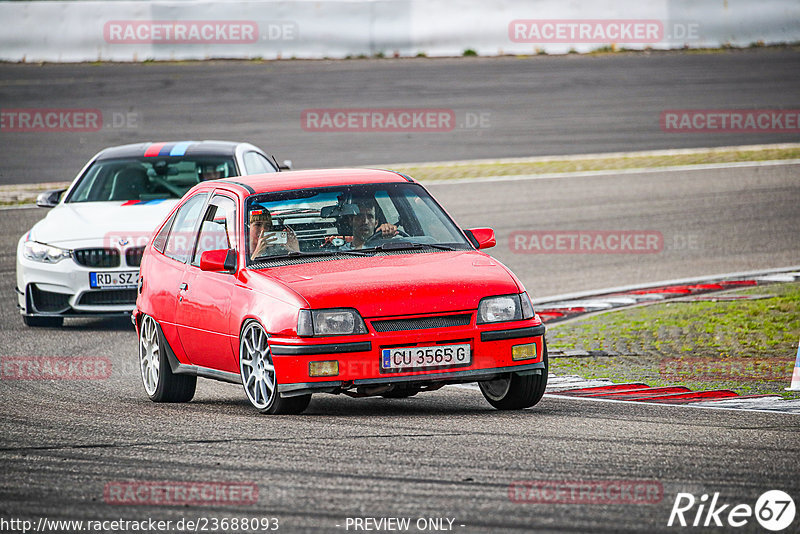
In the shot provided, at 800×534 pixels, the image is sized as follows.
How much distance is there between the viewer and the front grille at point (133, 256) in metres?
12.7

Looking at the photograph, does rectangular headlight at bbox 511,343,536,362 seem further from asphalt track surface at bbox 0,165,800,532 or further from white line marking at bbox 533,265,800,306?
white line marking at bbox 533,265,800,306

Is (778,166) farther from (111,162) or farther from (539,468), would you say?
(539,468)

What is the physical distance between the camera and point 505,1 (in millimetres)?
31938

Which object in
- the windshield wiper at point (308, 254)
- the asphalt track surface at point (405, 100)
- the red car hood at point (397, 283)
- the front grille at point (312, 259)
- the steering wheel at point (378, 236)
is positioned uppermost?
the asphalt track surface at point (405, 100)

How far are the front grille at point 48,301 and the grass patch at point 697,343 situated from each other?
453cm

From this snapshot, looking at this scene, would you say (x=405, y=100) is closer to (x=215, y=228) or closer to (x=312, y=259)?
(x=215, y=228)

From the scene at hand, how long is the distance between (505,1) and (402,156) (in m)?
9.00

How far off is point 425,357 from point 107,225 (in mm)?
6096

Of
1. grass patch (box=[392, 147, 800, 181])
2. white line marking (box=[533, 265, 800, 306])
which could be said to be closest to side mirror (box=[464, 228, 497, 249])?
white line marking (box=[533, 265, 800, 306])

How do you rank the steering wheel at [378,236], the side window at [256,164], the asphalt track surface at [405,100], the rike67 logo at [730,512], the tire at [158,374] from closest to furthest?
the rike67 logo at [730,512], the steering wheel at [378,236], the tire at [158,374], the side window at [256,164], the asphalt track surface at [405,100]

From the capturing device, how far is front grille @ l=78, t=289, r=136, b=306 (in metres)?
12.7

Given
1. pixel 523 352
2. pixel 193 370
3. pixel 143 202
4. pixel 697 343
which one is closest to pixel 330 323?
pixel 523 352

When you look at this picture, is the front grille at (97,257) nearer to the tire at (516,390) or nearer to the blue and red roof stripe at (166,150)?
the blue and red roof stripe at (166,150)

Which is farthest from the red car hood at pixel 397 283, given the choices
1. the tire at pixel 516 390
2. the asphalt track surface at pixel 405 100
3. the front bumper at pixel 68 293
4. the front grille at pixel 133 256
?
the asphalt track surface at pixel 405 100
